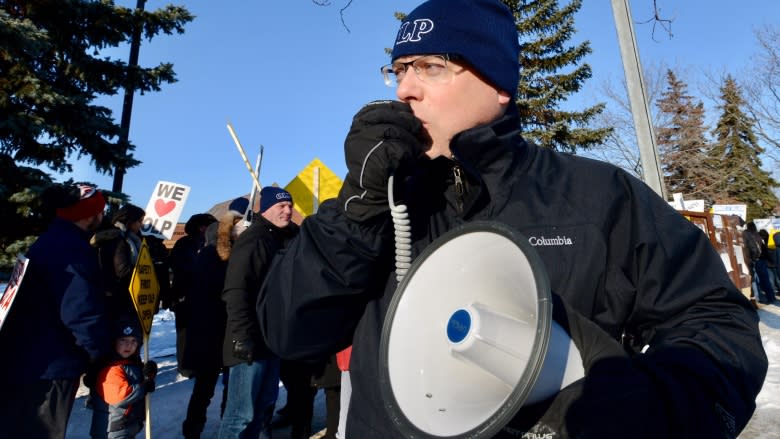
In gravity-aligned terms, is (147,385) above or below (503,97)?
below

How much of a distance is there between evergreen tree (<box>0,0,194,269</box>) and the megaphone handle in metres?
8.76

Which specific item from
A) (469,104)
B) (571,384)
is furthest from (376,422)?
(469,104)

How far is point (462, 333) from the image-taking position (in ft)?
3.69

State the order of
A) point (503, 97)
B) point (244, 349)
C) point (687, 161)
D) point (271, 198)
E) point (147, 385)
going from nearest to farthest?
point (503, 97)
point (244, 349)
point (147, 385)
point (271, 198)
point (687, 161)

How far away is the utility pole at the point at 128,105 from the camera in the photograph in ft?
32.1

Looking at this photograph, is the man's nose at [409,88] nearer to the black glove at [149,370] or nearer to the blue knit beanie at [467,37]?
the blue knit beanie at [467,37]

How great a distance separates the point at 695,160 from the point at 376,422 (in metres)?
33.4

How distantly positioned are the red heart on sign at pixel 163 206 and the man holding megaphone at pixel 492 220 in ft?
21.6

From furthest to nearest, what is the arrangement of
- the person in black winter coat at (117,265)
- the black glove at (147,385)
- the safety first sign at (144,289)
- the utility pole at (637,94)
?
the utility pole at (637,94) < the person in black winter coat at (117,265) < the safety first sign at (144,289) < the black glove at (147,385)

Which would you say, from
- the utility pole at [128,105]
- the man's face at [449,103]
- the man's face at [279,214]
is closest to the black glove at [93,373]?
the man's face at [279,214]

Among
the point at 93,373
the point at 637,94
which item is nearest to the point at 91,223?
the point at 93,373

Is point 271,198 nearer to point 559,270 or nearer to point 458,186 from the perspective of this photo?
point 458,186

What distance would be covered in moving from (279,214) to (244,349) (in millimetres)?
1162

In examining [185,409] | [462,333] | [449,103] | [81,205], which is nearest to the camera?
[462,333]
